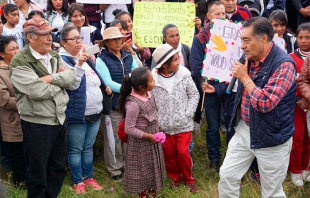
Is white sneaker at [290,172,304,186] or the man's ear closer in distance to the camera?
the man's ear

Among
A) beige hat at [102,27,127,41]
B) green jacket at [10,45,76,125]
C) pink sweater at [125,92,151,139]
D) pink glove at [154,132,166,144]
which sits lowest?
pink glove at [154,132,166,144]

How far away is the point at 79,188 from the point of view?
6324 millimetres

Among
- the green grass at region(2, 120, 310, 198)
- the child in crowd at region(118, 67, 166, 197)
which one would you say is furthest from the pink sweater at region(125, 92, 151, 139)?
the green grass at region(2, 120, 310, 198)

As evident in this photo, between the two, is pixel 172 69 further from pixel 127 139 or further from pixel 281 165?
pixel 281 165

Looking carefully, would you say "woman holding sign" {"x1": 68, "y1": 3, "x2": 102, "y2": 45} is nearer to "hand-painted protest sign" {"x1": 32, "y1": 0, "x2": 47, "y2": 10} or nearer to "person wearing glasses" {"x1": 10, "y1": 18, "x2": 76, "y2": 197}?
"hand-painted protest sign" {"x1": 32, "y1": 0, "x2": 47, "y2": 10}

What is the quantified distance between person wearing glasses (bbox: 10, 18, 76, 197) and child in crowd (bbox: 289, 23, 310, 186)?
290 centimetres

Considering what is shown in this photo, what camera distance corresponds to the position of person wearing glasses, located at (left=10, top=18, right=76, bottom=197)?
5035mm

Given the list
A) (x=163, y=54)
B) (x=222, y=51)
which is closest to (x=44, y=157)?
(x=163, y=54)

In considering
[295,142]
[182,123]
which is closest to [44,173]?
[182,123]

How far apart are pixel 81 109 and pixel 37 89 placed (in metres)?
1.08

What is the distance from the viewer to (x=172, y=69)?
6039 millimetres

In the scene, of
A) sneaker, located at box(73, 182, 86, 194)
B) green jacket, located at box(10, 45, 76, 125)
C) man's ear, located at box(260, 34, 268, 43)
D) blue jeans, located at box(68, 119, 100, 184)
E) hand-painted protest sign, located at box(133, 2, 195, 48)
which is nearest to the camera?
man's ear, located at box(260, 34, 268, 43)

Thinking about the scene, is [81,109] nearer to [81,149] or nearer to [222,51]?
[81,149]

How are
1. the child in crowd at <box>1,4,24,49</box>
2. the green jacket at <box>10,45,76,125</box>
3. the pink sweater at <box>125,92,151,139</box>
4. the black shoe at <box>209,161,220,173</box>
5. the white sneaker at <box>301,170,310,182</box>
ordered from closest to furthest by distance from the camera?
the green jacket at <box>10,45,76,125</box> < the pink sweater at <box>125,92,151,139</box> < the white sneaker at <box>301,170,310,182</box> < the black shoe at <box>209,161,220,173</box> < the child in crowd at <box>1,4,24,49</box>
